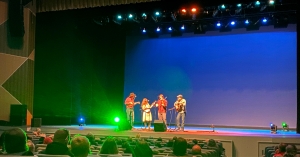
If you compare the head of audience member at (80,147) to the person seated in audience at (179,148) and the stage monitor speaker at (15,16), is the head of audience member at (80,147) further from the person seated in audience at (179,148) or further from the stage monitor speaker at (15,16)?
the stage monitor speaker at (15,16)

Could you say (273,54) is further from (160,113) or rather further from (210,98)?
(160,113)

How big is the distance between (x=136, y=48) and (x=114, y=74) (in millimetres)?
1552

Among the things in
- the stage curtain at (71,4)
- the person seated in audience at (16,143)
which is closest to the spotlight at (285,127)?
the stage curtain at (71,4)

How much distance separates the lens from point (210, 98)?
16156 millimetres

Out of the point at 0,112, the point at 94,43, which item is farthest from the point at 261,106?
the point at 0,112

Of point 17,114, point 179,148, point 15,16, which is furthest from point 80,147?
point 15,16

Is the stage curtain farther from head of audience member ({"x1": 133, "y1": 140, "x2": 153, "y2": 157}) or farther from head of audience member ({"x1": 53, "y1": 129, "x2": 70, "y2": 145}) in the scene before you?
head of audience member ({"x1": 53, "y1": 129, "x2": 70, "y2": 145})

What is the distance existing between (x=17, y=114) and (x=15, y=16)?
11.1ft

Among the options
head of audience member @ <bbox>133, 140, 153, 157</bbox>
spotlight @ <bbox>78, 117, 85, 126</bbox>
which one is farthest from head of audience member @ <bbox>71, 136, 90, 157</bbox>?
spotlight @ <bbox>78, 117, 85, 126</bbox>

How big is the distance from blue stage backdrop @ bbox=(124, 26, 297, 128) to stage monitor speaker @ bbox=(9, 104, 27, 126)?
538cm

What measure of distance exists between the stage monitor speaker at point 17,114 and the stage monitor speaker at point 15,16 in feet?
8.67

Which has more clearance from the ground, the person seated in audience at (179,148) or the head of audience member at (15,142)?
the head of audience member at (15,142)

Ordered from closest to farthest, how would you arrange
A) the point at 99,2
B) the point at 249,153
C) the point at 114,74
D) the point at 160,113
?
the point at 249,153 < the point at 99,2 < the point at 160,113 < the point at 114,74

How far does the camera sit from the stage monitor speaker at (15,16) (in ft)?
43.2
